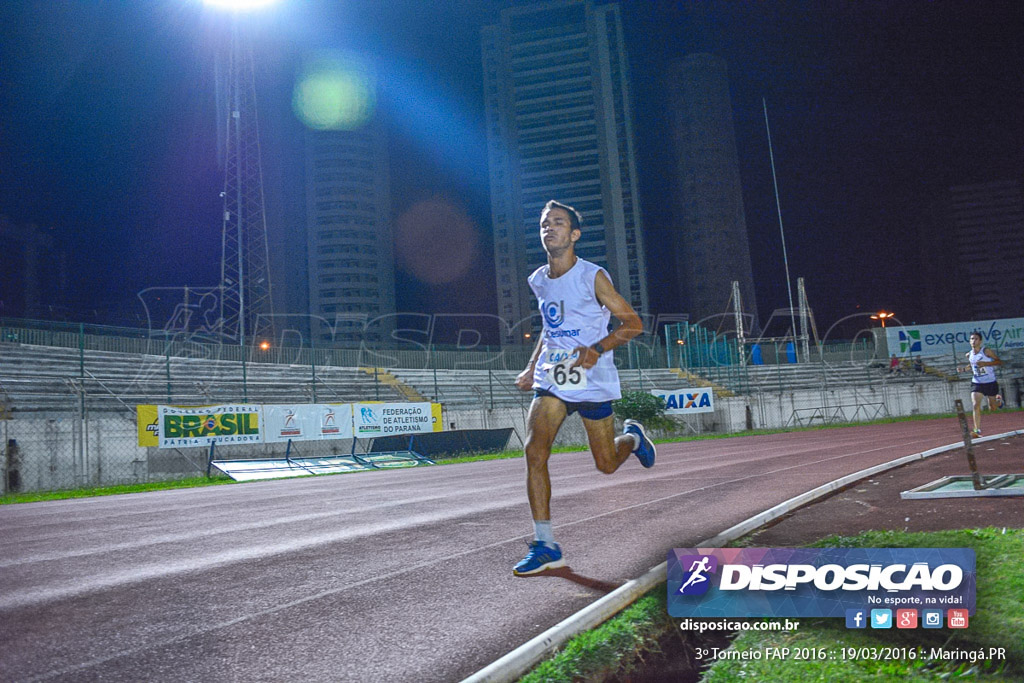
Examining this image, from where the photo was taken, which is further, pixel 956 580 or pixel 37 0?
pixel 37 0

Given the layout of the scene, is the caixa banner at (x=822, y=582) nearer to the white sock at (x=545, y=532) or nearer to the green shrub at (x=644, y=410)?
the white sock at (x=545, y=532)

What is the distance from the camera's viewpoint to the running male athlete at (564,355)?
4367 mm

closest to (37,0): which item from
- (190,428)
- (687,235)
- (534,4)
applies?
(190,428)

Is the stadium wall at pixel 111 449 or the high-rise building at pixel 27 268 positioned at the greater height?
the high-rise building at pixel 27 268

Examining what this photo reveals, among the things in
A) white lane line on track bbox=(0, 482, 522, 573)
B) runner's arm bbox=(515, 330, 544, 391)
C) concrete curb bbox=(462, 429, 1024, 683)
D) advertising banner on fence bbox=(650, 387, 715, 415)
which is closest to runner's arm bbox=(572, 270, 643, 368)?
runner's arm bbox=(515, 330, 544, 391)

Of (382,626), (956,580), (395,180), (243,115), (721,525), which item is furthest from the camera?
(395,180)

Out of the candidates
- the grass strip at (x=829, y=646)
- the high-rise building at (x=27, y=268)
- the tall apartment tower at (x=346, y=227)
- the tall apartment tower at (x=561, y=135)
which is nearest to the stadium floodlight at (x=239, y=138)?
the high-rise building at (x=27, y=268)

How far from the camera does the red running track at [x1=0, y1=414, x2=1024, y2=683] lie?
3031 millimetres

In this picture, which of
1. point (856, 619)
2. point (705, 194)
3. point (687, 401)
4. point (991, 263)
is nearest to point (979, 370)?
point (856, 619)

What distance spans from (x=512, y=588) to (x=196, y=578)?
6.96 ft

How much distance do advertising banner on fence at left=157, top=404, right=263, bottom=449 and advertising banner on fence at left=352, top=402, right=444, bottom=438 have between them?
10.6ft

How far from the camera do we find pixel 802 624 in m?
2.92

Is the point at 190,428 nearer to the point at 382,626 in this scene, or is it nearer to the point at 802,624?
the point at 382,626

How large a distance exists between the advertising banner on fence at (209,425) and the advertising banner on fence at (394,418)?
3.24 metres
